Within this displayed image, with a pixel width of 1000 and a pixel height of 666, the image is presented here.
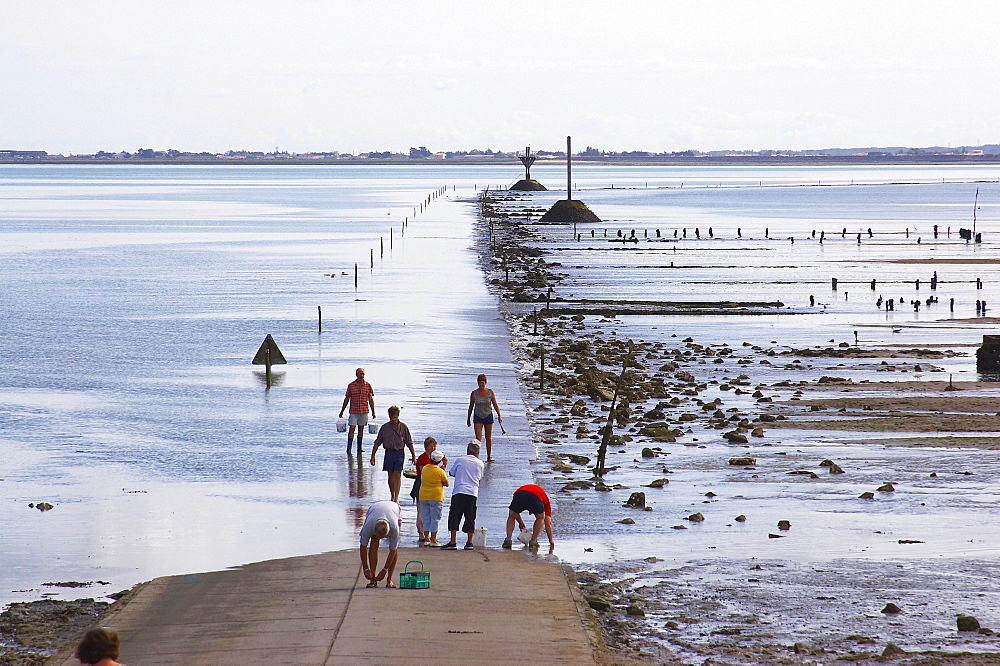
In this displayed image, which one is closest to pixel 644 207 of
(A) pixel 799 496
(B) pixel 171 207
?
(B) pixel 171 207

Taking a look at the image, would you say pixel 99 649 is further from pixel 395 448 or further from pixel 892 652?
pixel 395 448

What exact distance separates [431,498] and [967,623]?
22.3 ft

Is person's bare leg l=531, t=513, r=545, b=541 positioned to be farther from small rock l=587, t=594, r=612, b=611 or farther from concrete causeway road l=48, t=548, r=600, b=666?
small rock l=587, t=594, r=612, b=611

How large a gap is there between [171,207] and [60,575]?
557 feet

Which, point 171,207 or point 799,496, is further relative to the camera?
point 171,207

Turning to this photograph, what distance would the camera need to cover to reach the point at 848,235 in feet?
372

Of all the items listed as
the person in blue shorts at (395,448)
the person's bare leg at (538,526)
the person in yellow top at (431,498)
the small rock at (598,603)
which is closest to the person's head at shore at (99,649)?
the small rock at (598,603)

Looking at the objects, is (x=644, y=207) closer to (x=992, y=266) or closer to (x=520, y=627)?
(x=992, y=266)

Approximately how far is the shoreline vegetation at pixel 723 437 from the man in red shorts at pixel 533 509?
3.30ft

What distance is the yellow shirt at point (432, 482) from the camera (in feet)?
55.6

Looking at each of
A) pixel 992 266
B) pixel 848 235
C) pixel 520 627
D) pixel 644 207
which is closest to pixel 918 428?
pixel 520 627

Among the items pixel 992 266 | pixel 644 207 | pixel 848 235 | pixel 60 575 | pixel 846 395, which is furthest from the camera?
pixel 644 207

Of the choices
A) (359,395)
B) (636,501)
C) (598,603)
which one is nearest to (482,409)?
(359,395)

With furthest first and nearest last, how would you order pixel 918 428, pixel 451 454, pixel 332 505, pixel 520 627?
1. pixel 918 428
2. pixel 451 454
3. pixel 332 505
4. pixel 520 627
